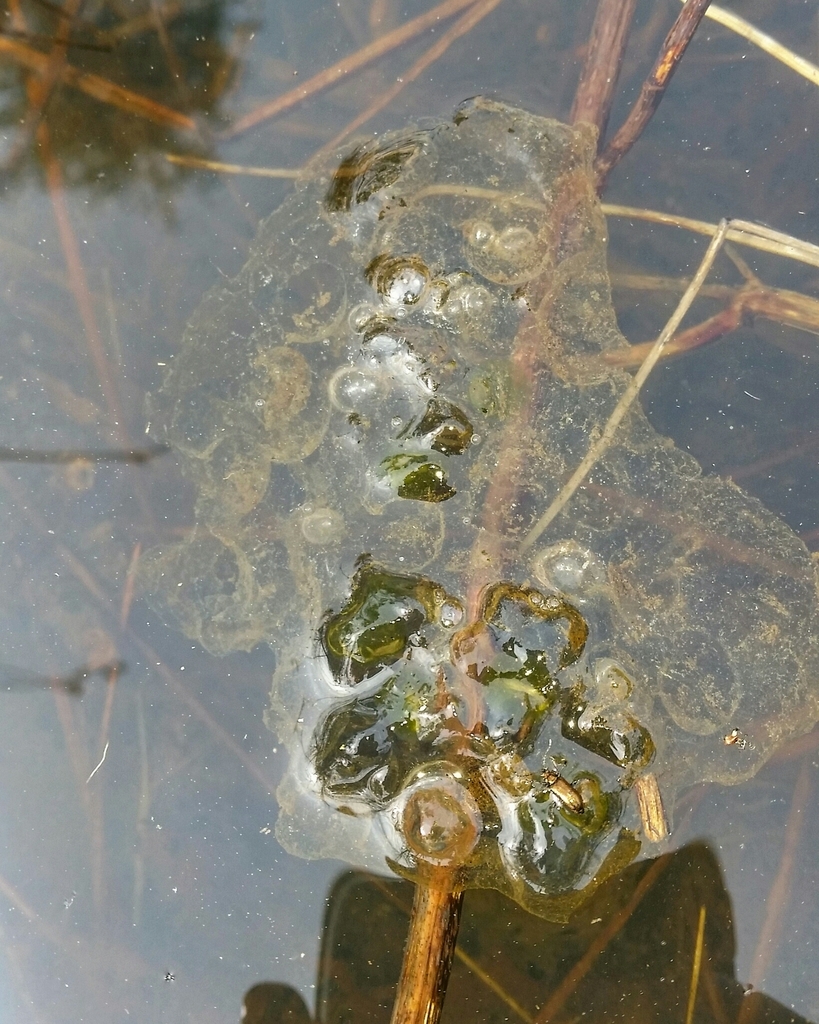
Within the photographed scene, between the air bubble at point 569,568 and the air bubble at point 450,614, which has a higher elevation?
the air bubble at point 569,568

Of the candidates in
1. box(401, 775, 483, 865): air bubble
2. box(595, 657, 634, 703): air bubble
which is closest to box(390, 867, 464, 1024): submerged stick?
box(401, 775, 483, 865): air bubble

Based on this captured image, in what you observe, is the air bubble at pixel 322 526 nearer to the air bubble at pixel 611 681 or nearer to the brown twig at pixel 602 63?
the air bubble at pixel 611 681

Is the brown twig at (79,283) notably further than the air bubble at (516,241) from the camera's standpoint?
Yes

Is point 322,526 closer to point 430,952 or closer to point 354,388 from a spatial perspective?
point 354,388

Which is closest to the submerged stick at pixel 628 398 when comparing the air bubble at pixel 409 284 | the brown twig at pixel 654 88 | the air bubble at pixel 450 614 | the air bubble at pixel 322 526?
the air bubble at pixel 450 614

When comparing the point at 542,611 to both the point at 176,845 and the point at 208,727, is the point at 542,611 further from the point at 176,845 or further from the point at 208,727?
the point at 176,845

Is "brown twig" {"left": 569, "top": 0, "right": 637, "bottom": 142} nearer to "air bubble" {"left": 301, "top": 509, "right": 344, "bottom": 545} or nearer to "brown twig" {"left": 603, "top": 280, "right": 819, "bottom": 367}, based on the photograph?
"brown twig" {"left": 603, "top": 280, "right": 819, "bottom": 367}

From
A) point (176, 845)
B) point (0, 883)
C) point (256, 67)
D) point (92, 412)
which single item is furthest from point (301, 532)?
point (0, 883)
